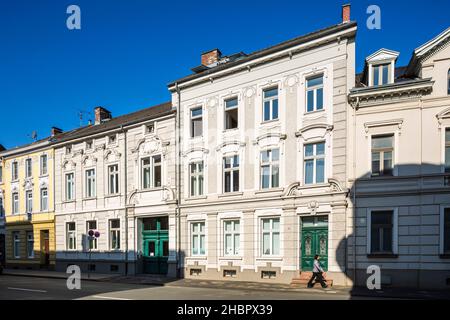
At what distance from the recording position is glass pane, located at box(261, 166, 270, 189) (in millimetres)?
19000

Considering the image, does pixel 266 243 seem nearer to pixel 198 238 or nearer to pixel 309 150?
pixel 198 238

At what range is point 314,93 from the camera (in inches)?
700

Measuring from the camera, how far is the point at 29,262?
30406 mm

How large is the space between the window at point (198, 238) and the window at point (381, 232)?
9.44 meters

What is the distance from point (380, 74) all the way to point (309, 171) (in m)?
5.66

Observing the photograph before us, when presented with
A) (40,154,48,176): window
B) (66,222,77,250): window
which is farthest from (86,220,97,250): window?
(40,154,48,176): window

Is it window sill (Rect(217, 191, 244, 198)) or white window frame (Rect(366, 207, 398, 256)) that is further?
window sill (Rect(217, 191, 244, 198))

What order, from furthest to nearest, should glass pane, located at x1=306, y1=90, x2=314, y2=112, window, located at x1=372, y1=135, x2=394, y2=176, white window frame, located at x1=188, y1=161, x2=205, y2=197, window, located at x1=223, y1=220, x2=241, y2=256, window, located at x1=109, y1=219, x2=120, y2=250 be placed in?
window, located at x1=109, y1=219, x2=120, y2=250 < white window frame, located at x1=188, y1=161, x2=205, y2=197 < window, located at x1=223, y1=220, x2=241, y2=256 < glass pane, located at x1=306, y1=90, x2=314, y2=112 < window, located at x1=372, y1=135, x2=394, y2=176

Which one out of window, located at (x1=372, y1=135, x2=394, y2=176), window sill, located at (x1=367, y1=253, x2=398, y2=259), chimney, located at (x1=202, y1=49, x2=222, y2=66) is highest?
chimney, located at (x1=202, y1=49, x2=222, y2=66)

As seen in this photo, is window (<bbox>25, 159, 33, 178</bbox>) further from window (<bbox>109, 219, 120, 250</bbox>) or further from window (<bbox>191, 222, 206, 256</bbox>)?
window (<bbox>191, 222, 206, 256</bbox>)

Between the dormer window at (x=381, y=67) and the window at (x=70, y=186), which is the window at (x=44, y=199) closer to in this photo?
the window at (x=70, y=186)

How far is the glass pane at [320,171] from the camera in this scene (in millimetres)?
17344

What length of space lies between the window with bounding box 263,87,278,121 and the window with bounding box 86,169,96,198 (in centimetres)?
1439
